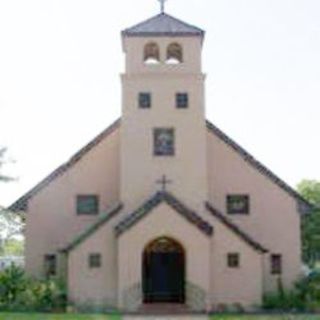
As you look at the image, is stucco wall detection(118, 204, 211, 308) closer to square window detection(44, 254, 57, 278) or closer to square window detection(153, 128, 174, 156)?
square window detection(153, 128, 174, 156)

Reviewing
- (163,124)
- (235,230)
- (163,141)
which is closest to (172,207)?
(235,230)

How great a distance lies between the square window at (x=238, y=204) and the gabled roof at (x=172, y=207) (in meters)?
3.89

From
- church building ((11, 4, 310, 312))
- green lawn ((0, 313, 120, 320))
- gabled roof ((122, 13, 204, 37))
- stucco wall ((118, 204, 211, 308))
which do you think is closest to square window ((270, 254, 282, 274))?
church building ((11, 4, 310, 312))

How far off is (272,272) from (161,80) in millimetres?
10140

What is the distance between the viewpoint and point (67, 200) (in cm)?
4084

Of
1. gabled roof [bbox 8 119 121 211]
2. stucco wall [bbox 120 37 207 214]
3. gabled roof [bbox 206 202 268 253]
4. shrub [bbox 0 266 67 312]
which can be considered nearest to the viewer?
shrub [bbox 0 266 67 312]

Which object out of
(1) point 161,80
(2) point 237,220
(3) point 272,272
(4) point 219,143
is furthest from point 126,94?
(3) point 272,272

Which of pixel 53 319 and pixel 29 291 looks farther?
pixel 29 291

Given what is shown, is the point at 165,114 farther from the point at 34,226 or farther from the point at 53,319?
the point at 53,319

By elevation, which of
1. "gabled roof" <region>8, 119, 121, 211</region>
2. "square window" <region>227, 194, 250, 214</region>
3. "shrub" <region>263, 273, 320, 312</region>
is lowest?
"shrub" <region>263, 273, 320, 312</region>

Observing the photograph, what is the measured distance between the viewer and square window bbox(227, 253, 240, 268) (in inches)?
1487

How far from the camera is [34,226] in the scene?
40719mm

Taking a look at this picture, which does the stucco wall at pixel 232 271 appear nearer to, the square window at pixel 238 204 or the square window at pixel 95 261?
the square window at pixel 238 204

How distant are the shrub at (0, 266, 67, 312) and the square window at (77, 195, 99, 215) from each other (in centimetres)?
392
